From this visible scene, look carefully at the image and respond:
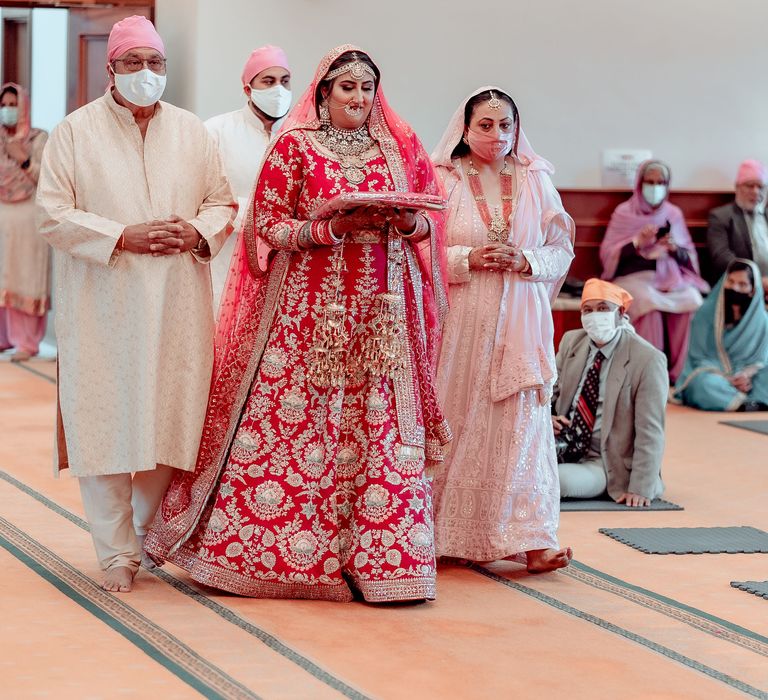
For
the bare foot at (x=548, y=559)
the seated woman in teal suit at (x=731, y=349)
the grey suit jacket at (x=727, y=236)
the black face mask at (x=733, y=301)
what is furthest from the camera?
the grey suit jacket at (x=727, y=236)

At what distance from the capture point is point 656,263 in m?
10.1

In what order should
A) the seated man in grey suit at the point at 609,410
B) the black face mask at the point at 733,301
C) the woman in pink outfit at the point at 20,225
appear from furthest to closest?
1. the woman in pink outfit at the point at 20,225
2. the black face mask at the point at 733,301
3. the seated man in grey suit at the point at 609,410

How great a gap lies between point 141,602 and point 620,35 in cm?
740

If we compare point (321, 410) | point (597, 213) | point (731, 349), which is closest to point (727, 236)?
point (597, 213)

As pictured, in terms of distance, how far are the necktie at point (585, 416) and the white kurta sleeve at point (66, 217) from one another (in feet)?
8.38

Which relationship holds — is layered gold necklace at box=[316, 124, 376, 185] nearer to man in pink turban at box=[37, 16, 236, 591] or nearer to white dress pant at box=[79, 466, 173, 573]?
man in pink turban at box=[37, 16, 236, 591]

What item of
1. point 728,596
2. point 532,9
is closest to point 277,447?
point 728,596

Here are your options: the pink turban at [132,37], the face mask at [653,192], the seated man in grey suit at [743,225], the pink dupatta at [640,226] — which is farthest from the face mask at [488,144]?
the seated man in grey suit at [743,225]

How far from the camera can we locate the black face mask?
9242mm

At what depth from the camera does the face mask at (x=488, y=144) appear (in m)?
4.82

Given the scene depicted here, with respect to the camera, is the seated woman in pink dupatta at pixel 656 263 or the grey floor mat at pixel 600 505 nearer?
the grey floor mat at pixel 600 505

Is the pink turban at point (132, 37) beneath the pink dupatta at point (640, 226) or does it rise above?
above

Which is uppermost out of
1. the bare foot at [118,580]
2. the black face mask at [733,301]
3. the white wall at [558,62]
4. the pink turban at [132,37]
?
the white wall at [558,62]

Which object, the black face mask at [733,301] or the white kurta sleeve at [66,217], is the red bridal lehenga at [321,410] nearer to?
the white kurta sleeve at [66,217]
